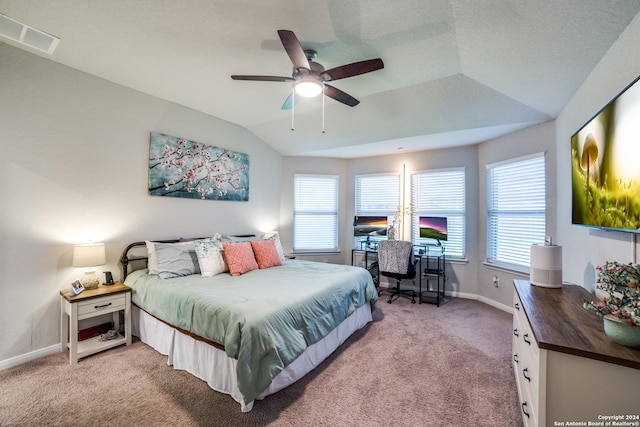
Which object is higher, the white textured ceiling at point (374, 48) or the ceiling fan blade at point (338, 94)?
the white textured ceiling at point (374, 48)

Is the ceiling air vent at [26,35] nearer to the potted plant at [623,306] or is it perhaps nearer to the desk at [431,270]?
the potted plant at [623,306]

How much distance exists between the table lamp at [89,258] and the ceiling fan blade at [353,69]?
267 cm

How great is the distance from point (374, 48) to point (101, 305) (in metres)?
3.44

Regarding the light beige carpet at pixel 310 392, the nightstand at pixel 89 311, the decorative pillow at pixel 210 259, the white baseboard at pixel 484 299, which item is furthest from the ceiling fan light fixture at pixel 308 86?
the white baseboard at pixel 484 299

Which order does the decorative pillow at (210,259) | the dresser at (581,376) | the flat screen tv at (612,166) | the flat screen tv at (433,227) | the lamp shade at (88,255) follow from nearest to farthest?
the dresser at (581,376)
the flat screen tv at (612,166)
the lamp shade at (88,255)
the decorative pillow at (210,259)
the flat screen tv at (433,227)

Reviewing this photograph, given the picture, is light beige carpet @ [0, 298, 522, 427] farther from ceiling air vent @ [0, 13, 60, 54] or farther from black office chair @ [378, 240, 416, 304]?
ceiling air vent @ [0, 13, 60, 54]

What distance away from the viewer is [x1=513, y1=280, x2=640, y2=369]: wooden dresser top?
1.08 m

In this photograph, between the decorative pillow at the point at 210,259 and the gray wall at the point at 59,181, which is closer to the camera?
the gray wall at the point at 59,181

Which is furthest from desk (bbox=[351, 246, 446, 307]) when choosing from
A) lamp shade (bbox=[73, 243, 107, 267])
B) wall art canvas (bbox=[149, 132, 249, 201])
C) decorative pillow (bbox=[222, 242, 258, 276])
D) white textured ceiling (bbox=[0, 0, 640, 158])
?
lamp shade (bbox=[73, 243, 107, 267])

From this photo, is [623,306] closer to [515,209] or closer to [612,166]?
[612,166]

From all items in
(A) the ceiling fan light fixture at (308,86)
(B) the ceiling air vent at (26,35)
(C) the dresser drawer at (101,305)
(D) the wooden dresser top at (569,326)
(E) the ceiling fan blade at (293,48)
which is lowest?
(C) the dresser drawer at (101,305)

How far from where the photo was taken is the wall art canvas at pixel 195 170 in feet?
→ 10.9

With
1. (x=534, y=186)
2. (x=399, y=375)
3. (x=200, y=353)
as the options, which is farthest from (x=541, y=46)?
(x=200, y=353)

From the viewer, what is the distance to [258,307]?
1.97 m
